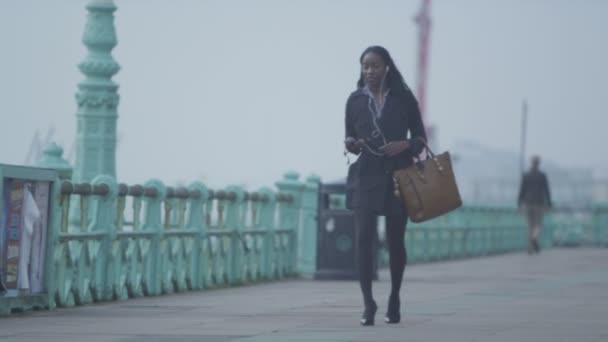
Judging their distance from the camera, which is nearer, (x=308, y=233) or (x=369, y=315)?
(x=369, y=315)

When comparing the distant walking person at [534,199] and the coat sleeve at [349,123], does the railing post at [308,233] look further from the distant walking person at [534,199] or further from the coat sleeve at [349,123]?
the distant walking person at [534,199]

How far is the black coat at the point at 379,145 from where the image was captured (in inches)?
457

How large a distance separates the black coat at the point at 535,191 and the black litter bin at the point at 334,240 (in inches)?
503

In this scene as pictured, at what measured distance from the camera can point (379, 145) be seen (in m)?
11.6

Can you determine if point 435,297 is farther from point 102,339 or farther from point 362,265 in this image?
point 102,339

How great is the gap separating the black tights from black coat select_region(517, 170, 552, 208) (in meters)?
20.7

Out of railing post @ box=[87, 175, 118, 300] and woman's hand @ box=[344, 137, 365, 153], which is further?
railing post @ box=[87, 175, 118, 300]

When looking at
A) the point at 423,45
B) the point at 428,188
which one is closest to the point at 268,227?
the point at 428,188

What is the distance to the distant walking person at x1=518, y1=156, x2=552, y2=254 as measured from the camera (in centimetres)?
3206

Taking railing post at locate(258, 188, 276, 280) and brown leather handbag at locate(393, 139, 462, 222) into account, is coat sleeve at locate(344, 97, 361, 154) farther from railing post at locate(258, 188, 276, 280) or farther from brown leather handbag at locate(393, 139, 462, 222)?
railing post at locate(258, 188, 276, 280)

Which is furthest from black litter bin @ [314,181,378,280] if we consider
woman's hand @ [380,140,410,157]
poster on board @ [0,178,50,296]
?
woman's hand @ [380,140,410,157]

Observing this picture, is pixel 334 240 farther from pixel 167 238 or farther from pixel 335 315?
pixel 335 315

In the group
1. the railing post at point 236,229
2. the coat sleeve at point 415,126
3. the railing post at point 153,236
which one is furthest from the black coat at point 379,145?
A: the railing post at point 236,229

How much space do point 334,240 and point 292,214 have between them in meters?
1.09
